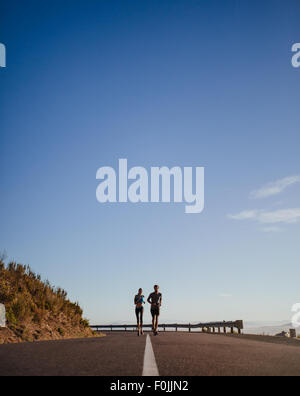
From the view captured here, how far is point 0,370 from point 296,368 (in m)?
4.13

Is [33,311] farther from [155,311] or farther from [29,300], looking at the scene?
[155,311]

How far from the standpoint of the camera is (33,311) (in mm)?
19281

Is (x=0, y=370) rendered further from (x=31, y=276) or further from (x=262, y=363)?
(x=31, y=276)

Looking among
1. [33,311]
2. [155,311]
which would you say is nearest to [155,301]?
[155,311]

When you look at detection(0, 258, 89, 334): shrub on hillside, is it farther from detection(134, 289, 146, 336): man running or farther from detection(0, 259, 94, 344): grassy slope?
detection(134, 289, 146, 336): man running

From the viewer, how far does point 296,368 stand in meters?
6.59

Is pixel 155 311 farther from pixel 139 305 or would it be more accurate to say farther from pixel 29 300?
pixel 29 300

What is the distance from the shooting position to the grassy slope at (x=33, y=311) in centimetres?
1698

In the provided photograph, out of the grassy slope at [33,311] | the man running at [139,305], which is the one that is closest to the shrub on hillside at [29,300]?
the grassy slope at [33,311]

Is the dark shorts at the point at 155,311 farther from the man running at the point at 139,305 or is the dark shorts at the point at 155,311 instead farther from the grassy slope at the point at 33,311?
the grassy slope at the point at 33,311

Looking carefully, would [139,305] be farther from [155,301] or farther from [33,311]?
[33,311]

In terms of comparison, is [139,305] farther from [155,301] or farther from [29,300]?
[29,300]
